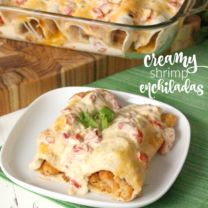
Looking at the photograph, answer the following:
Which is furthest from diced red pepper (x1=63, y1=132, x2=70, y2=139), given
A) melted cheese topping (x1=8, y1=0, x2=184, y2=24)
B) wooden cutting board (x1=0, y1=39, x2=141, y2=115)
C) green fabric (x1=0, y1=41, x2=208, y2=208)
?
melted cheese topping (x1=8, y1=0, x2=184, y2=24)

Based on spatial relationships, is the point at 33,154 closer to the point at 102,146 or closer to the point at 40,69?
the point at 102,146

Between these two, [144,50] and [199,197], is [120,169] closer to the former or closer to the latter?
[199,197]

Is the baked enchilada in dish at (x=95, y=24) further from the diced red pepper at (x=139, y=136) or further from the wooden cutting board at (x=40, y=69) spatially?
the diced red pepper at (x=139, y=136)

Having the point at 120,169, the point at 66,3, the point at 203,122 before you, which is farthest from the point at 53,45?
the point at 120,169

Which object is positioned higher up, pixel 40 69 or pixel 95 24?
pixel 95 24

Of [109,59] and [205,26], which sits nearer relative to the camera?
[109,59]

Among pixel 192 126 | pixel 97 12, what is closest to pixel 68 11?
pixel 97 12
